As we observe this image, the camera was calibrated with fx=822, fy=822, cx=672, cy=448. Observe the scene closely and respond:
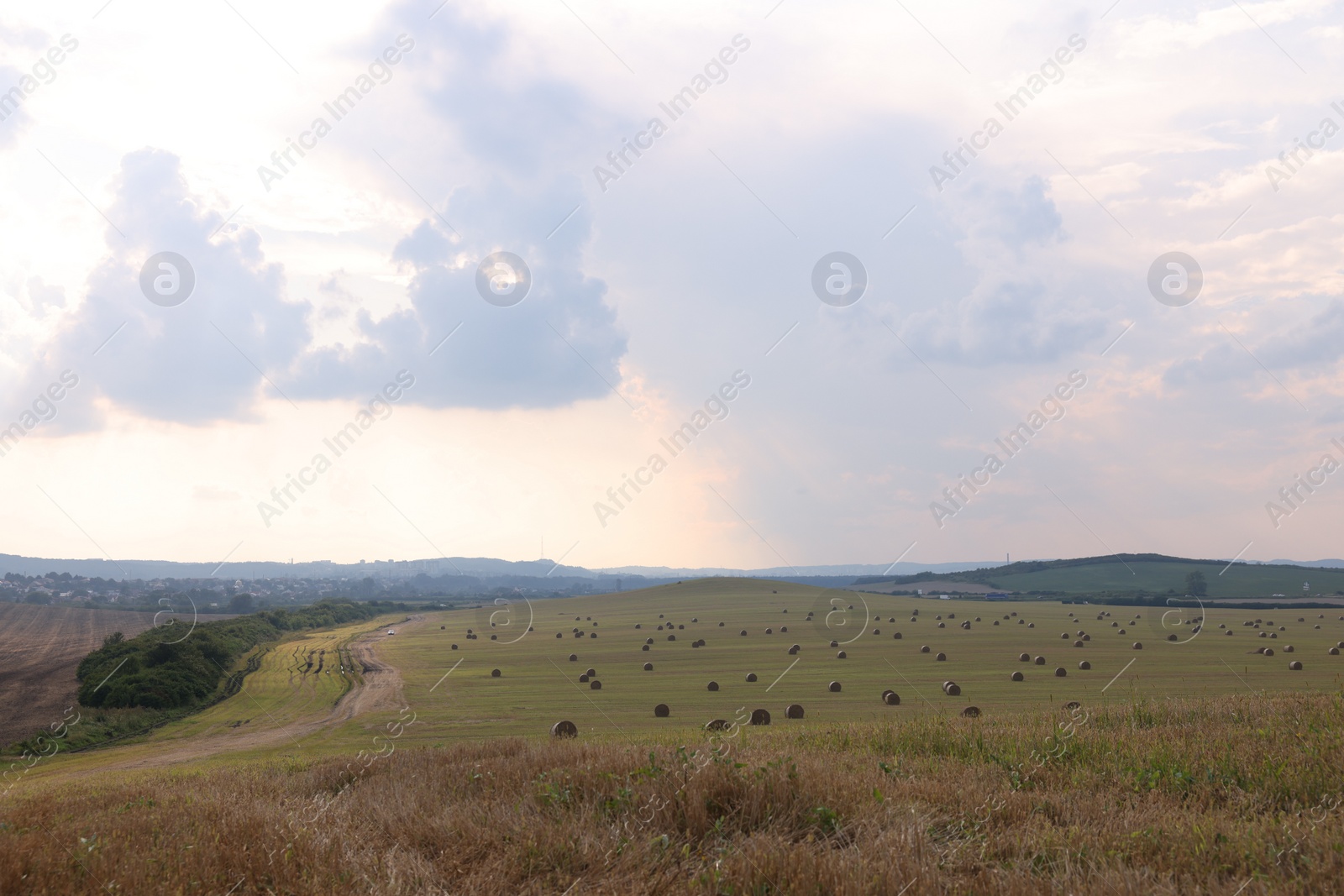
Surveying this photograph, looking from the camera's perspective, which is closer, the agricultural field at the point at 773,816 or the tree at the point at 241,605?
the agricultural field at the point at 773,816

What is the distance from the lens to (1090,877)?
22.4 ft

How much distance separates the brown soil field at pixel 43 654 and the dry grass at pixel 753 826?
45964 mm

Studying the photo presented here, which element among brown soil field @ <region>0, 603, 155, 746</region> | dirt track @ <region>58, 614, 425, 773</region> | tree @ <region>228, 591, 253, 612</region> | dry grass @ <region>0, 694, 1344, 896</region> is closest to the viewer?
dry grass @ <region>0, 694, 1344, 896</region>

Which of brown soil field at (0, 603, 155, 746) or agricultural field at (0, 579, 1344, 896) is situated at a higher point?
agricultural field at (0, 579, 1344, 896)

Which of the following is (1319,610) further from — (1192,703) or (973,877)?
(973,877)

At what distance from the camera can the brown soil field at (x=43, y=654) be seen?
51594 mm

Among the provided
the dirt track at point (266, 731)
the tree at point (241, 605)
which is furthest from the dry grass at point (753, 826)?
the tree at point (241, 605)

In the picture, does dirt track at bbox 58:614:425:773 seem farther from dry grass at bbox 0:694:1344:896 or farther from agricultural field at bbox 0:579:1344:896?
dry grass at bbox 0:694:1344:896

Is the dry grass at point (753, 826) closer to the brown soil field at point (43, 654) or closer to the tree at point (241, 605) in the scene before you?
the brown soil field at point (43, 654)

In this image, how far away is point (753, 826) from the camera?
8719 mm

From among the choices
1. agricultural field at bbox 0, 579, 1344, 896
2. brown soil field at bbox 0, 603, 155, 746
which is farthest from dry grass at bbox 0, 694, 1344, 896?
brown soil field at bbox 0, 603, 155, 746

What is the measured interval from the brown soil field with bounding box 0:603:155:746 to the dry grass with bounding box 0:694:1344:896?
151 feet

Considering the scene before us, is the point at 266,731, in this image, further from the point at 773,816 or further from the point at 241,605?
the point at 241,605

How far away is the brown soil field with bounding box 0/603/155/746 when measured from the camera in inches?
2031
